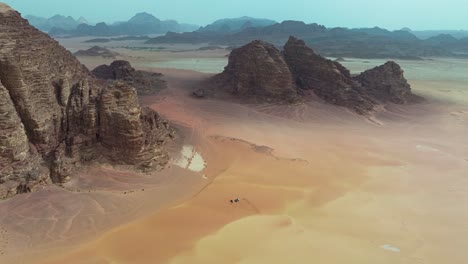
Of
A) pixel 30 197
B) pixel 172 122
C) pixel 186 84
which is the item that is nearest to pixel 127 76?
pixel 186 84

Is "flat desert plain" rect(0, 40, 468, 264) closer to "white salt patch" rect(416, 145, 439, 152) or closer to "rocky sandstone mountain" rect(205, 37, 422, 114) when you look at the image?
"white salt patch" rect(416, 145, 439, 152)

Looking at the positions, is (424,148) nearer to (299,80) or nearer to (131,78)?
(299,80)

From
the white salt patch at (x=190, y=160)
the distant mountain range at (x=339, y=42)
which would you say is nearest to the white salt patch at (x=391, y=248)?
the white salt patch at (x=190, y=160)

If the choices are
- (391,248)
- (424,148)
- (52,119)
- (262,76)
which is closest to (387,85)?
(262,76)

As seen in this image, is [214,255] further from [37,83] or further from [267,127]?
[267,127]

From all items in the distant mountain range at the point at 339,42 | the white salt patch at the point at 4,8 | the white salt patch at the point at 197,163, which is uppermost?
the white salt patch at the point at 4,8

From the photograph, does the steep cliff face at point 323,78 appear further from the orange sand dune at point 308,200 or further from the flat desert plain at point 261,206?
the flat desert plain at point 261,206
